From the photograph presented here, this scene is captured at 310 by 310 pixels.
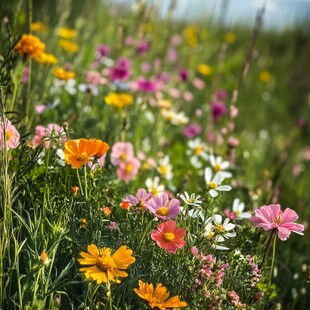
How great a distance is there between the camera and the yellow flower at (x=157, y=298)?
1.18 m

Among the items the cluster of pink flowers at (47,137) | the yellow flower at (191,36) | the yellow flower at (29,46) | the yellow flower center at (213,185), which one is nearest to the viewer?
the cluster of pink flowers at (47,137)

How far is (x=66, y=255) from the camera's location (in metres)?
1.41

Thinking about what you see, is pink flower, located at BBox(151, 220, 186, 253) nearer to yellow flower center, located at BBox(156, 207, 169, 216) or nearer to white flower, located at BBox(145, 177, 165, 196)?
yellow flower center, located at BBox(156, 207, 169, 216)

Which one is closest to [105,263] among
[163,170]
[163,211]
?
[163,211]

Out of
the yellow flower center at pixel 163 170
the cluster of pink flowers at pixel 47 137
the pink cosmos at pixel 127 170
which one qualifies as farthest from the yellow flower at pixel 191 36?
the cluster of pink flowers at pixel 47 137

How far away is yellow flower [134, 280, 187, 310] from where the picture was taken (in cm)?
118

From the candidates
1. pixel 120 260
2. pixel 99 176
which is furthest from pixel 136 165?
pixel 120 260

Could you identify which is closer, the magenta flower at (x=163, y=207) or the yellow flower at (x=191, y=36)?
the magenta flower at (x=163, y=207)

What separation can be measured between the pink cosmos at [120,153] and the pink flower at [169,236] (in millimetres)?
769

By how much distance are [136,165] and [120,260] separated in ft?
3.10

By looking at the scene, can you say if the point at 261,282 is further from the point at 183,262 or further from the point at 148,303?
the point at 148,303

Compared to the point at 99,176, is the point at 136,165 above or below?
below

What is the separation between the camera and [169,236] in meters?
1.29

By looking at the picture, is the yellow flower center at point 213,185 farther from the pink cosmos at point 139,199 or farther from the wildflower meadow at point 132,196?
the pink cosmos at point 139,199
